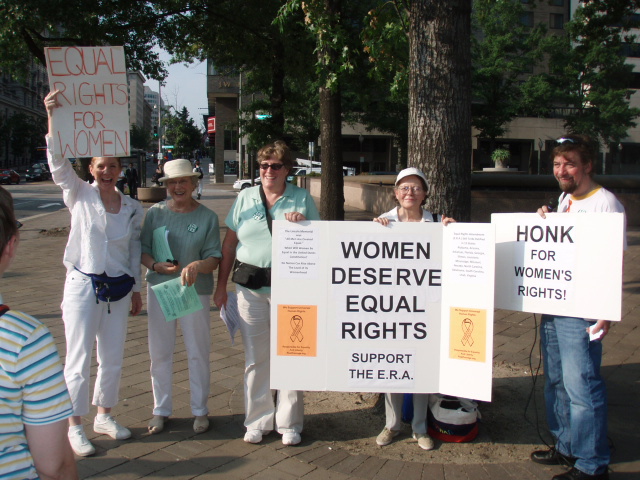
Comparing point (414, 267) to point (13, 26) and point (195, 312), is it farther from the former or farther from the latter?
point (13, 26)

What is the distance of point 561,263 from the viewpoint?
139 inches

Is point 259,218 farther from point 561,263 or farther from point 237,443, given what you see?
point 561,263

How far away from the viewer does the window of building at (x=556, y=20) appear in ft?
207

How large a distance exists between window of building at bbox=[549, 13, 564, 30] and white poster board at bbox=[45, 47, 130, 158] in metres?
67.8

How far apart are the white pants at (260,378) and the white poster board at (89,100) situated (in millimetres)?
1304

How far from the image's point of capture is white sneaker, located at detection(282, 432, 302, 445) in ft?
13.0

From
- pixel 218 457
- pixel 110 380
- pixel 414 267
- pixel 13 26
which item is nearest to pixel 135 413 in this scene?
pixel 110 380

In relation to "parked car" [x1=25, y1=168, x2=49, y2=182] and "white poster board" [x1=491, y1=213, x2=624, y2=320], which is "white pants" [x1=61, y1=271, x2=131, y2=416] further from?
"parked car" [x1=25, y1=168, x2=49, y2=182]

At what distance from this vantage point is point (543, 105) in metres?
50.9

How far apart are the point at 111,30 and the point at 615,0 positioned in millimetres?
11297

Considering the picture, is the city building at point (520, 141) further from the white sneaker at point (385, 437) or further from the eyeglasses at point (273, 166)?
the white sneaker at point (385, 437)

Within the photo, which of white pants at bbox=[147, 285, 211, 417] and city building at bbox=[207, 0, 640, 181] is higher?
city building at bbox=[207, 0, 640, 181]

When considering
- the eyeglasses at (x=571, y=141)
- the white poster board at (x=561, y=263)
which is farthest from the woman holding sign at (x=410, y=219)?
the eyeglasses at (x=571, y=141)

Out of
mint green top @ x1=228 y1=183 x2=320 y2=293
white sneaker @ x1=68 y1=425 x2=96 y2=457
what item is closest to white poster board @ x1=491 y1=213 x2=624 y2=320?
mint green top @ x1=228 y1=183 x2=320 y2=293
